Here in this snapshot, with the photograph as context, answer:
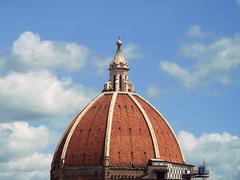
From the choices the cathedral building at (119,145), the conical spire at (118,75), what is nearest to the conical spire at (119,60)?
the conical spire at (118,75)

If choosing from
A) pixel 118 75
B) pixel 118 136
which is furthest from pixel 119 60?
pixel 118 136

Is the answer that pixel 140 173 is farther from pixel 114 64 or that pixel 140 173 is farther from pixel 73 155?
pixel 114 64

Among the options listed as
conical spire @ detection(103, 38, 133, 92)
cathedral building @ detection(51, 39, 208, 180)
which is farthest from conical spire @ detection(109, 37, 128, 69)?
cathedral building @ detection(51, 39, 208, 180)

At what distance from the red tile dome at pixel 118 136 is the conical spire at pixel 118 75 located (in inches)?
122

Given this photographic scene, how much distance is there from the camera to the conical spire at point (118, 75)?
116750 mm

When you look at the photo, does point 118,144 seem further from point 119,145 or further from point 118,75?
point 118,75

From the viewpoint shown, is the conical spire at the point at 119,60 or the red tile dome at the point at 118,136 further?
the conical spire at the point at 119,60

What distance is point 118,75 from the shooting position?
11775 cm

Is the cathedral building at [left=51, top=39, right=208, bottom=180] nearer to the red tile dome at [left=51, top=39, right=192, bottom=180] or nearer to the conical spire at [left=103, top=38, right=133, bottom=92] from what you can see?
the red tile dome at [left=51, top=39, right=192, bottom=180]

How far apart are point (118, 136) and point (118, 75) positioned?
12030mm

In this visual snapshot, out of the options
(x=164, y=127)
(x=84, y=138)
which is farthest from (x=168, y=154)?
(x=84, y=138)

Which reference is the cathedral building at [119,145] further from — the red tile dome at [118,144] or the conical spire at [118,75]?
the conical spire at [118,75]

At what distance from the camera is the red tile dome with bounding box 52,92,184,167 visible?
108 metres

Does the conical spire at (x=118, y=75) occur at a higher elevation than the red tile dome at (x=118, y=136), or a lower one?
higher
